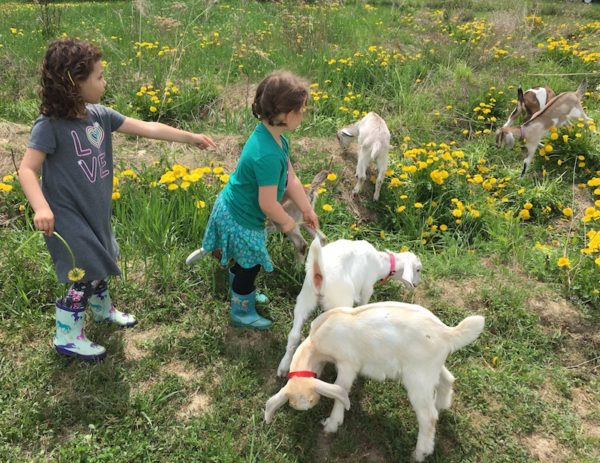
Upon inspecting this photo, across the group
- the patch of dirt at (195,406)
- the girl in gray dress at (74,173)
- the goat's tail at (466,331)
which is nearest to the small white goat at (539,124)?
the goat's tail at (466,331)

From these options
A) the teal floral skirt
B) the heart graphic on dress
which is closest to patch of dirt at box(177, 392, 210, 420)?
the teal floral skirt

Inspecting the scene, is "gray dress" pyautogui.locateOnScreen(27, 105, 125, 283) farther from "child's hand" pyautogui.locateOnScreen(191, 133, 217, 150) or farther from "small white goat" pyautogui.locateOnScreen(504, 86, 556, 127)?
"small white goat" pyautogui.locateOnScreen(504, 86, 556, 127)

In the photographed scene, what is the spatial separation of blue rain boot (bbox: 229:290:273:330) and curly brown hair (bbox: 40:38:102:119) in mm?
1442

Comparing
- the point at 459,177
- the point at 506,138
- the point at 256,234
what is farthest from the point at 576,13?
the point at 256,234

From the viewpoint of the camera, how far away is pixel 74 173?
239 cm

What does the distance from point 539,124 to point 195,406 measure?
14.9 ft

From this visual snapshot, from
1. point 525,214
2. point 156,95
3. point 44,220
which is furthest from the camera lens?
point 156,95

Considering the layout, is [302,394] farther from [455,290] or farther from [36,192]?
[455,290]

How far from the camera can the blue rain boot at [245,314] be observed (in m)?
3.02

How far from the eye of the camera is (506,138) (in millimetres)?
5129

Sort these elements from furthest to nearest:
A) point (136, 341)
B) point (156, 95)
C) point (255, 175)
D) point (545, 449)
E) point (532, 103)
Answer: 1. point (532, 103)
2. point (156, 95)
3. point (136, 341)
4. point (255, 175)
5. point (545, 449)

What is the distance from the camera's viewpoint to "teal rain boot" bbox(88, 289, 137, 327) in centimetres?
291

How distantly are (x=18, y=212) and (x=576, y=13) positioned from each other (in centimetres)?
1195

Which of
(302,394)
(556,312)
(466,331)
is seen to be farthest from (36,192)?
(556,312)
